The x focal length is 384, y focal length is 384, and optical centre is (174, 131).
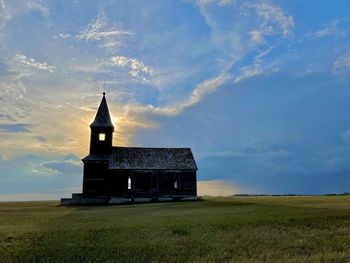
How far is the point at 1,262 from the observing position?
15.4 m

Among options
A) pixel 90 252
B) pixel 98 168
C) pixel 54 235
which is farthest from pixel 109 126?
pixel 90 252

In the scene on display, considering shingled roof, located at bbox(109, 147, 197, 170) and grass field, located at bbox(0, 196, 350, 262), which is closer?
grass field, located at bbox(0, 196, 350, 262)

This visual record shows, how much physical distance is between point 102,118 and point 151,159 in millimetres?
10901

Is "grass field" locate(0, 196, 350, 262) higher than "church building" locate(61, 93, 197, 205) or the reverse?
the reverse

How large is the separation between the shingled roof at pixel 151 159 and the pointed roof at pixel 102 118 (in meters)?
4.42

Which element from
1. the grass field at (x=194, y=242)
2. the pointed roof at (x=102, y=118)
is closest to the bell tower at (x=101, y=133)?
the pointed roof at (x=102, y=118)

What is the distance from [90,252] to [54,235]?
561cm

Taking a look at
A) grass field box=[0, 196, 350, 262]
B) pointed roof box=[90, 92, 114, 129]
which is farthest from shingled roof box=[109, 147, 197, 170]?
grass field box=[0, 196, 350, 262]

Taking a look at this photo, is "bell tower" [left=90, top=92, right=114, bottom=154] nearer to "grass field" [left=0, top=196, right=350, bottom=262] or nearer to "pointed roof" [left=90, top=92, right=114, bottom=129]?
"pointed roof" [left=90, top=92, right=114, bottom=129]

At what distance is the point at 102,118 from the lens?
64.6m

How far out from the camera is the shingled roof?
6062 centimetres

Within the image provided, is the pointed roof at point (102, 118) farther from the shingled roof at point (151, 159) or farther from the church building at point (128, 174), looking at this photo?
the shingled roof at point (151, 159)

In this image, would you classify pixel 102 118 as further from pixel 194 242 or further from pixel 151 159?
pixel 194 242

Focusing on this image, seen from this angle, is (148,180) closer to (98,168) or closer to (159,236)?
(98,168)
